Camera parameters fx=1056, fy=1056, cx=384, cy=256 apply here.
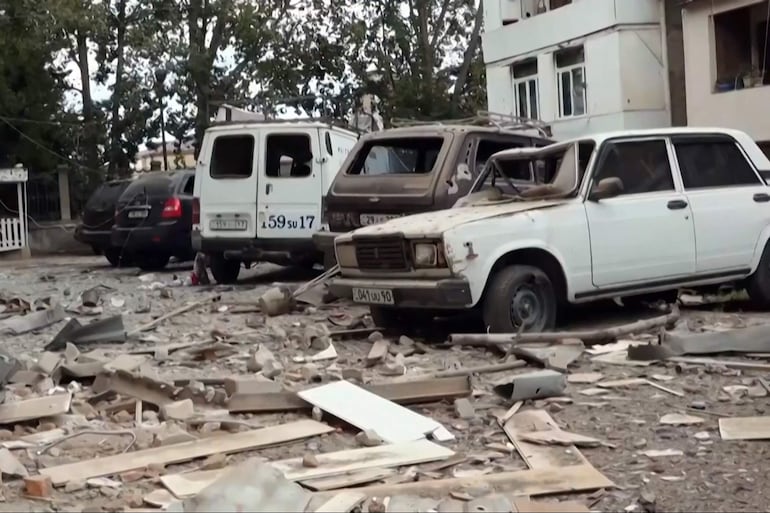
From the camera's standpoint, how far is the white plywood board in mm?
5734

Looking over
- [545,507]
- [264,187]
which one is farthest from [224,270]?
[545,507]

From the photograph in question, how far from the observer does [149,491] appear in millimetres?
4938

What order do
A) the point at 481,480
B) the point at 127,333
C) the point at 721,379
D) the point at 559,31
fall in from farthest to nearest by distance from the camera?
the point at 559,31 < the point at 127,333 < the point at 721,379 < the point at 481,480

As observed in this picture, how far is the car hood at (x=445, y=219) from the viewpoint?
833cm

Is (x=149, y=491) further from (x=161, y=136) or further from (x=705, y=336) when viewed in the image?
(x=161, y=136)

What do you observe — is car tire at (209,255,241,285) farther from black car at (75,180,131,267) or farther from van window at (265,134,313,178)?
black car at (75,180,131,267)

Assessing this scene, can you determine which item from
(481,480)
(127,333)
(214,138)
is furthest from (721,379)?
(214,138)

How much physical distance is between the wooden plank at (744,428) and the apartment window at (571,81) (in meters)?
20.1

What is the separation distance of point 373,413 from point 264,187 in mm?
7284

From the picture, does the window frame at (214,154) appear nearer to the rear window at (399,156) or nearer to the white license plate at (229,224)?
the white license plate at (229,224)

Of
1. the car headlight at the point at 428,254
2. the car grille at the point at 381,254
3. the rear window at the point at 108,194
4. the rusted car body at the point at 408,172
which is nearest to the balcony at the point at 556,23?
the rear window at the point at 108,194

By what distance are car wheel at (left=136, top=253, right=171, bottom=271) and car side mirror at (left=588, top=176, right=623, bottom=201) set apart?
31.6 feet

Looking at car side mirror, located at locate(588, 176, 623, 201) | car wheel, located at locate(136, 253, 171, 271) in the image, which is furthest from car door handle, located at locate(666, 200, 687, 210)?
car wheel, located at locate(136, 253, 171, 271)

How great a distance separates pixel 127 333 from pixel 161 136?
2628 centimetres
